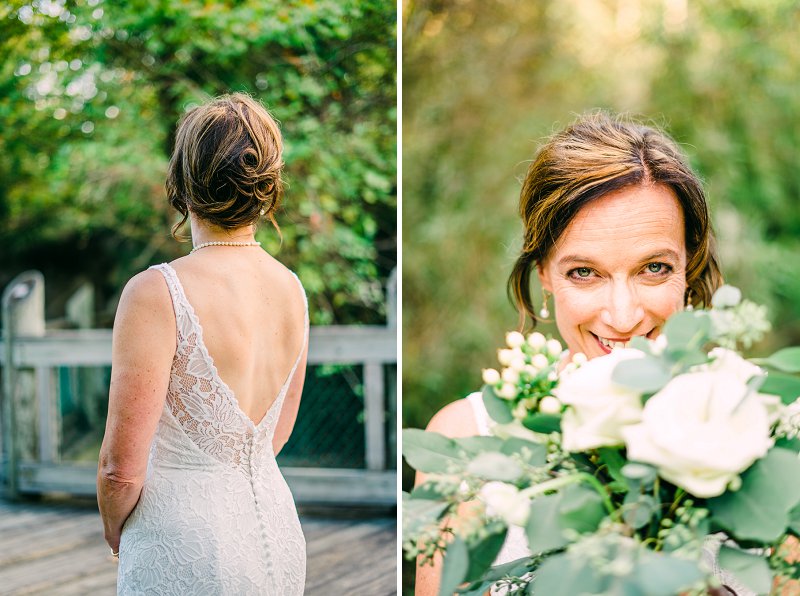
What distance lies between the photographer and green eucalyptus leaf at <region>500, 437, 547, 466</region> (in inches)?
32.9

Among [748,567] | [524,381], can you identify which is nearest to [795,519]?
[748,567]

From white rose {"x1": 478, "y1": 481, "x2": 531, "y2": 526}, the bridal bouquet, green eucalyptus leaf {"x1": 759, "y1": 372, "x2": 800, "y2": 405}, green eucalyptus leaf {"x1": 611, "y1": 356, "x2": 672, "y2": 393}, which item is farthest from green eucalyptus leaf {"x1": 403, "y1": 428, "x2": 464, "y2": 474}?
green eucalyptus leaf {"x1": 759, "y1": 372, "x2": 800, "y2": 405}

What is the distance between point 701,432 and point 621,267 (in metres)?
0.69

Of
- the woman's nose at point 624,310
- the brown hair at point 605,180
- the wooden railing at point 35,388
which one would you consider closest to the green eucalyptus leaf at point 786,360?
the woman's nose at point 624,310

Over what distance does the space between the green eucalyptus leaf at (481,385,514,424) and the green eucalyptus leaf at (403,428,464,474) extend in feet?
0.17

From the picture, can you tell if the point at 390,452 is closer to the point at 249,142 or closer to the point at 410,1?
the point at 410,1

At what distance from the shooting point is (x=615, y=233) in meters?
1.38

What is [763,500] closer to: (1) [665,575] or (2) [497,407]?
(1) [665,575]

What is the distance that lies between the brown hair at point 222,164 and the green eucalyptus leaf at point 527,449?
91cm

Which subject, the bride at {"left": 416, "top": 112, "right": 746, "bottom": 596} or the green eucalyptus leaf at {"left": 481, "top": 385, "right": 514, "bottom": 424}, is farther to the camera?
the bride at {"left": 416, "top": 112, "right": 746, "bottom": 596}

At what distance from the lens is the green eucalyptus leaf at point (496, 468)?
78 cm

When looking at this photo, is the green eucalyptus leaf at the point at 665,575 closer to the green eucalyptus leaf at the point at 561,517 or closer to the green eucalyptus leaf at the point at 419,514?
the green eucalyptus leaf at the point at 561,517

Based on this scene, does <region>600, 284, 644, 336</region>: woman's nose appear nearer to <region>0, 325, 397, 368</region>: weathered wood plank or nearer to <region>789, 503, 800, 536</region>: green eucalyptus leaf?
<region>789, 503, 800, 536</region>: green eucalyptus leaf

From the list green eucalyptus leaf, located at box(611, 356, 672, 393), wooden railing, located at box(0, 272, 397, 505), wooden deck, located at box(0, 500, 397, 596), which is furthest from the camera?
wooden railing, located at box(0, 272, 397, 505)
